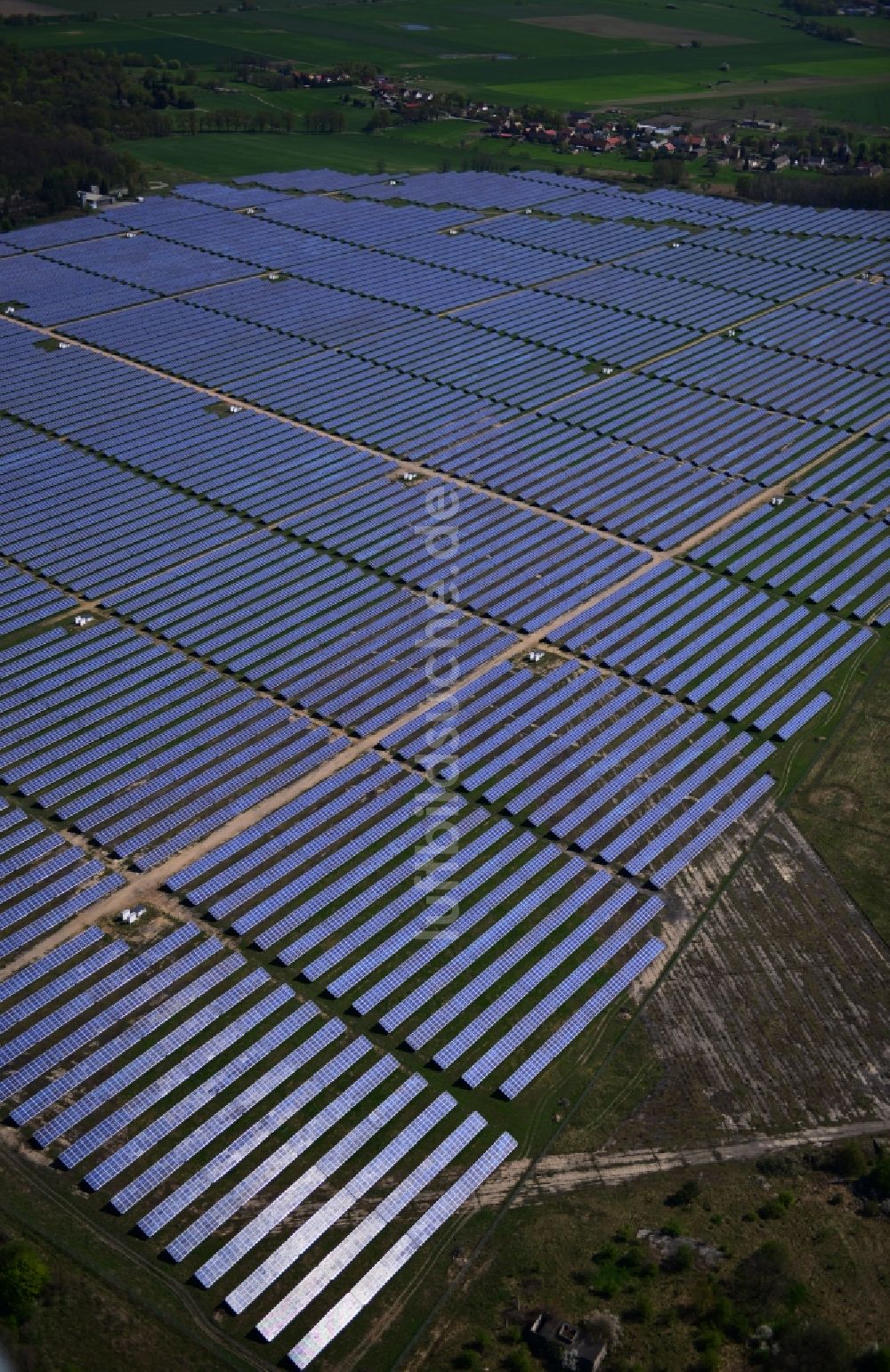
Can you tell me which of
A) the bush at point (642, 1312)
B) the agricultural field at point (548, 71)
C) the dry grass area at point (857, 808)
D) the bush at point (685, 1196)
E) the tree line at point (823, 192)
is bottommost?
the bush at point (642, 1312)

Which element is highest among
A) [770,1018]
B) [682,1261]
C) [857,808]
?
[857,808]

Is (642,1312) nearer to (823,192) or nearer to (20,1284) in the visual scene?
(20,1284)

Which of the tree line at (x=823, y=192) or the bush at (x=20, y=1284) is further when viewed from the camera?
the tree line at (x=823, y=192)

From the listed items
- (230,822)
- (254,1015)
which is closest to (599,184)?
(230,822)

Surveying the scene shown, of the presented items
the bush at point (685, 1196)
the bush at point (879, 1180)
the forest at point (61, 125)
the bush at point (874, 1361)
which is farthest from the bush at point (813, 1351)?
the forest at point (61, 125)

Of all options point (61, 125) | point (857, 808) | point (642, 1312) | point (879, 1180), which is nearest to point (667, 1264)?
point (642, 1312)

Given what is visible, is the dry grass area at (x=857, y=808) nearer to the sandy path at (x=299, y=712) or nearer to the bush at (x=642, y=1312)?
the sandy path at (x=299, y=712)
